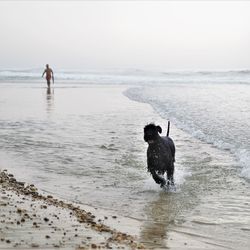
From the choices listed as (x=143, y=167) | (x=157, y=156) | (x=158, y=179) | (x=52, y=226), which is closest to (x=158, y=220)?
(x=52, y=226)

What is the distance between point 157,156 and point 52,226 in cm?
250

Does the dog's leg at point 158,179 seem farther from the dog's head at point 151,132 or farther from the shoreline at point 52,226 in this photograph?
the shoreline at point 52,226

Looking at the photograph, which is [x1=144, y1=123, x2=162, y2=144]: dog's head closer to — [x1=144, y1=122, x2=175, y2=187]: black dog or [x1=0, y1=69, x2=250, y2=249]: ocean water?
[x1=144, y1=122, x2=175, y2=187]: black dog

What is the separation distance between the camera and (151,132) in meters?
6.42

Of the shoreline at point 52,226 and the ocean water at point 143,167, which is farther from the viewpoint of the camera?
the ocean water at point 143,167

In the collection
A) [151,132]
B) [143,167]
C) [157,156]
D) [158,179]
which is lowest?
[143,167]

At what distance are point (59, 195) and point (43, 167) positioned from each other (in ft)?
5.84

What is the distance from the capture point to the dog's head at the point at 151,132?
6348mm

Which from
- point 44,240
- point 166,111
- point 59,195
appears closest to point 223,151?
point 59,195

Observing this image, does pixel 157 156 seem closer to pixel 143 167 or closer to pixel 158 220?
pixel 143 167

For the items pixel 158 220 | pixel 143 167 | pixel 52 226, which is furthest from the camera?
pixel 143 167

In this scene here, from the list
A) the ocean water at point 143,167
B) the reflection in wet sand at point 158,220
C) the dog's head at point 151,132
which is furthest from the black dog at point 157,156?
the reflection in wet sand at point 158,220

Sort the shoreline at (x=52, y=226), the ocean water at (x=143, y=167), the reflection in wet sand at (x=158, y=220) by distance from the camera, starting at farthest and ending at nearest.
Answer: the ocean water at (x=143, y=167)
the reflection in wet sand at (x=158, y=220)
the shoreline at (x=52, y=226)

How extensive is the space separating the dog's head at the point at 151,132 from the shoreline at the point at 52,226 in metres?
1.50
